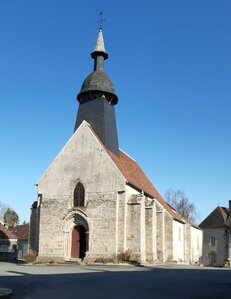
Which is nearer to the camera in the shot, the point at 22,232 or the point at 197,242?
the point at 197,242

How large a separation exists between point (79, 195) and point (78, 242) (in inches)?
136

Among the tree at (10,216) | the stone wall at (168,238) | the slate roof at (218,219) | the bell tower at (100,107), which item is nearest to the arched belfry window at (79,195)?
the bell tower at (100,107)

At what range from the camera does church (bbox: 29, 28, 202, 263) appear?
2780cm

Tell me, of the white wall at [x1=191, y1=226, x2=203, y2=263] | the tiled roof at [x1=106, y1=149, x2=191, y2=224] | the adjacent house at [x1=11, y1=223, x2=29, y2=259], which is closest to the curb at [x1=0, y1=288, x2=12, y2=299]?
the tiled roof at [x1=106, y1=149, x2=191, y2=224]

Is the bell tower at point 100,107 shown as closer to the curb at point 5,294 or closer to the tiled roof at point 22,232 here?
the curb at point 5,294

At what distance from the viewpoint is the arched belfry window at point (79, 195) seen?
29469mm

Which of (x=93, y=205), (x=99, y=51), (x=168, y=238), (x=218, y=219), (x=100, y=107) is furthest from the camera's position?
(x=218, y=219)

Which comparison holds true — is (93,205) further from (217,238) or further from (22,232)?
(22,232)

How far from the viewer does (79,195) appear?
29.6 m

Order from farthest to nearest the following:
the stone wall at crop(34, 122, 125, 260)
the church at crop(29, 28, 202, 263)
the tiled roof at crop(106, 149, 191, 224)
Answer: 1. the tiled roof at crop(106, 149, 191, 224)
2. the stone wall at crop(34, 122, 125, 260)
3. the church at crop(29, 28, 202, 263)

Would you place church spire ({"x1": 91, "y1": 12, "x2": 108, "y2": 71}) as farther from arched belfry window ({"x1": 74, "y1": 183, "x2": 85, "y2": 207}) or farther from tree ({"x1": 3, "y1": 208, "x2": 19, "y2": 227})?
tree ({"x1": 3, "y1": 208, "x2": 19, "y2": 227})

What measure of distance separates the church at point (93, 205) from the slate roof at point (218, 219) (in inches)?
942

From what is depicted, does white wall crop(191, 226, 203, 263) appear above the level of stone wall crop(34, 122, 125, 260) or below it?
below

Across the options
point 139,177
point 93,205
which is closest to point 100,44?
point 139,177
